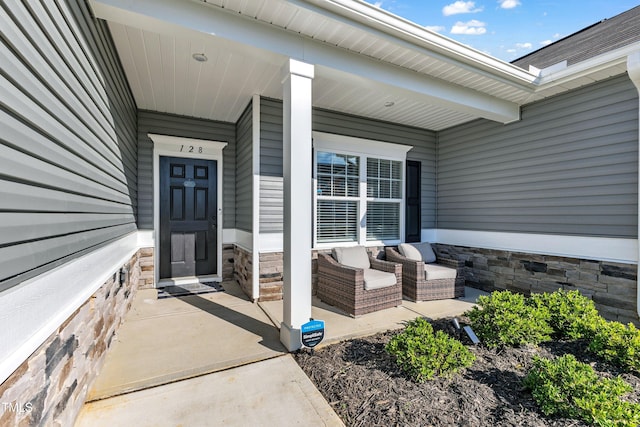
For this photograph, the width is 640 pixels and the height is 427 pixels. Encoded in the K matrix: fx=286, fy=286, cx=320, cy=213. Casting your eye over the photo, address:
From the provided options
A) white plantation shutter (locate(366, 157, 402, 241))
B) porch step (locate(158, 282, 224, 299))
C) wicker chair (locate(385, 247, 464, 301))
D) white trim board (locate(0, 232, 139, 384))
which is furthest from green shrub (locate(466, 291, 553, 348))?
porch step (locate(158, 282, 224, 299))

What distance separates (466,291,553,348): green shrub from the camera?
245 centimetres

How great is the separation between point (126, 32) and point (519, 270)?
5401 millimetres

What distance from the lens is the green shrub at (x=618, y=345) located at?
213 centimetres

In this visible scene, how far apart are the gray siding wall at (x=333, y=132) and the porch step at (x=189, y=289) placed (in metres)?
1.35

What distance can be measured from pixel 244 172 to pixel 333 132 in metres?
1.51

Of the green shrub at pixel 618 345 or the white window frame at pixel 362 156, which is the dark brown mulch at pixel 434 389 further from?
the white window frame at pixel 362 156

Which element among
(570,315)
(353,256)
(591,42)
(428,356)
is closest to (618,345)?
(570,315)

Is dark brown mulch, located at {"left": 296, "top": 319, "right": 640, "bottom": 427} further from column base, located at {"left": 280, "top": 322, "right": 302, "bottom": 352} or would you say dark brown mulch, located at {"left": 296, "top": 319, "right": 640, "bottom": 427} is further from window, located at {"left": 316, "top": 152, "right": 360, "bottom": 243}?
window, located at {"left": 316, "top": 152, "right": 360, "bottom": 243}

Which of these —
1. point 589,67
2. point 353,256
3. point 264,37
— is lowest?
point 353,256

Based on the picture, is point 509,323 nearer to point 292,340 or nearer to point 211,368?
point 292,340

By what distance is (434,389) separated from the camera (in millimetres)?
1931

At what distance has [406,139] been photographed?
5.20m

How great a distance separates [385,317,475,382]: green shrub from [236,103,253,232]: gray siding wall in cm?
250

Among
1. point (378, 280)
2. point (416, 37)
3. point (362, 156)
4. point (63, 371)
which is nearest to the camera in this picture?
point (63, 371)
